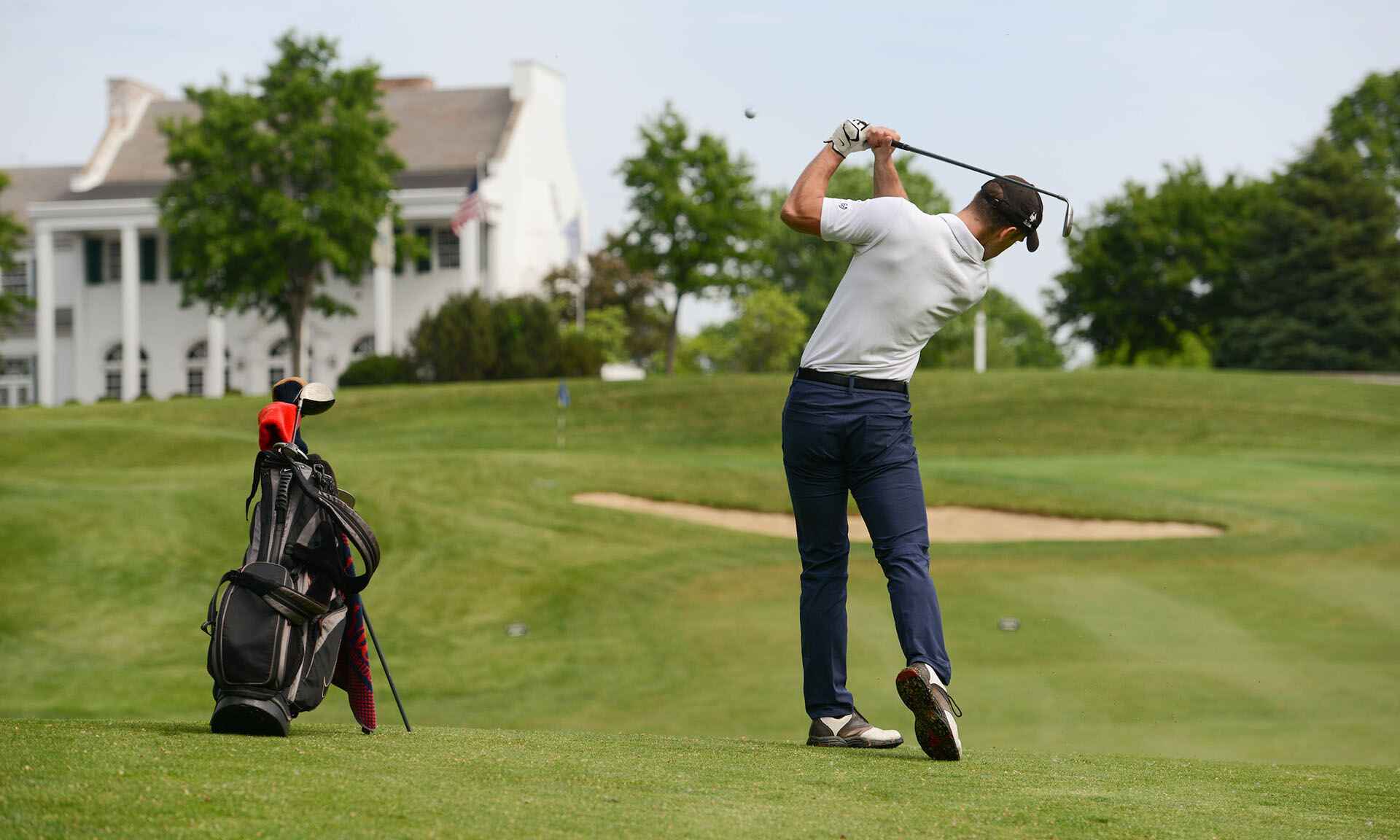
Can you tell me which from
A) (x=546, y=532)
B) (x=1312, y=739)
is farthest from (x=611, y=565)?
(x=1312, y=739)

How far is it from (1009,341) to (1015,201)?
111804mm

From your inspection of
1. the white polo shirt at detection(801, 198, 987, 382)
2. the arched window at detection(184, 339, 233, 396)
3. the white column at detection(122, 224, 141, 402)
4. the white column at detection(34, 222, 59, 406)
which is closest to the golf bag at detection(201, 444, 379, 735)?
the white polo shirt at detection(801, 198, 987, 382)

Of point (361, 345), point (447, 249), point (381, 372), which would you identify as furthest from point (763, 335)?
point (381, 372)

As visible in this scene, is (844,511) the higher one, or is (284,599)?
(844,511)

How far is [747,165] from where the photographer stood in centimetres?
4819

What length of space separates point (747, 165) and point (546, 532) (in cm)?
3255

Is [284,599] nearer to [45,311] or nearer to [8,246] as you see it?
[8,246]

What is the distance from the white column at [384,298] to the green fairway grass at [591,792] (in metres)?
50.1

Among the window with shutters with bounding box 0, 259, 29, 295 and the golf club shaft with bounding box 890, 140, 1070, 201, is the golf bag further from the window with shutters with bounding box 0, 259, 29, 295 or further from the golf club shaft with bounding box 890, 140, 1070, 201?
the window with shutters with bounding box 0, 259, 29, 295

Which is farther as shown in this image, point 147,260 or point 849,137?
point 147,260

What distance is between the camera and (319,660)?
5035mm

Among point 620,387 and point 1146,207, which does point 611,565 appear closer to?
point 620,387

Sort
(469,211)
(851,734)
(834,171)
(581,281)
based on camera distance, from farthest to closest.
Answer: (581,281) → (469,211) → (851,734) → (834,171)

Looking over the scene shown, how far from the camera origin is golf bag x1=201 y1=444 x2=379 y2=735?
477 cm
